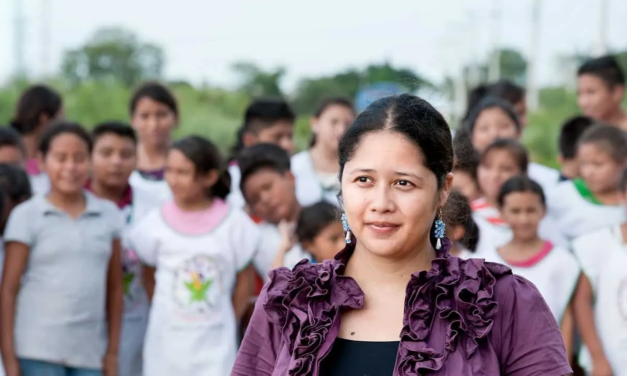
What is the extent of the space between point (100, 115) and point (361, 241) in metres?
20.7

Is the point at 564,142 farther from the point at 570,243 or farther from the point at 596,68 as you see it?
the point at 570,243

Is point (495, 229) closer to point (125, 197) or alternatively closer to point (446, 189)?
point (125, 197)

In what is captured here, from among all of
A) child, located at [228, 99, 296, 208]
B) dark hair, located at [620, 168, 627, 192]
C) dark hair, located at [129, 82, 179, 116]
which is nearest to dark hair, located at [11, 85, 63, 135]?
dark hair, located at [129, 82, 179, 116]

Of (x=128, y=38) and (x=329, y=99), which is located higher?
(x=128, y=38)

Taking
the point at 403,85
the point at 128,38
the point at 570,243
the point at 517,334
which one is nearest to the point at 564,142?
the point at 570,243

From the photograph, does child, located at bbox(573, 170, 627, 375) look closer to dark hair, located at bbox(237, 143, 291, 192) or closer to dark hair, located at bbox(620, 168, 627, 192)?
dark hair, located at bbox(620, 168, 627, 192)

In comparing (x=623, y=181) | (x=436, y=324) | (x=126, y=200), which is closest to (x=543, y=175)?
(x=623, y=181)

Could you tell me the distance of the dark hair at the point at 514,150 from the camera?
20.4 ft

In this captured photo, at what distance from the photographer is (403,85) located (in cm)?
314

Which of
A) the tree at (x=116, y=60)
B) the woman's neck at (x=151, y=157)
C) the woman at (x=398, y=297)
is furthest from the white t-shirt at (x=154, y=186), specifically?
the tree at (x=116, y=60)

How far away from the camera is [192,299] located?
5445 millimetres

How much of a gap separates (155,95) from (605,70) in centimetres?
315

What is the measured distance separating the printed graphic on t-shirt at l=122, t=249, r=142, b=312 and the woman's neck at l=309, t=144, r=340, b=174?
143 cm

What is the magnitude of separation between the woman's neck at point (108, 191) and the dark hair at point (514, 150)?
7.31 ft
